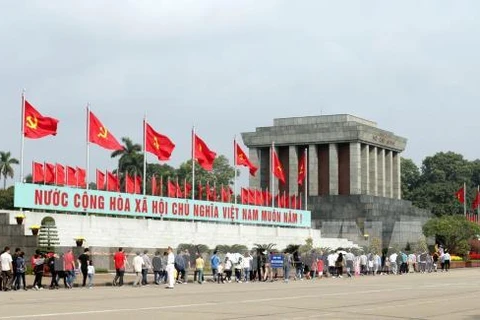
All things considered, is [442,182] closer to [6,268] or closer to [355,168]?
[355,168]

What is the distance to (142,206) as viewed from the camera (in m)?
56.8

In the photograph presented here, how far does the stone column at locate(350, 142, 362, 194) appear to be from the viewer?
91.3 meters

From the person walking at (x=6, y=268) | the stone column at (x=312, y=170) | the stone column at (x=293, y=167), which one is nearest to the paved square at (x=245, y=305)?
the person walking at (x=6, y=268)

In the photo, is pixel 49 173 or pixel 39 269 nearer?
pixel 39 269

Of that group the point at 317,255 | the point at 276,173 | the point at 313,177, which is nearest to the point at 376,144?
the point at 313,177

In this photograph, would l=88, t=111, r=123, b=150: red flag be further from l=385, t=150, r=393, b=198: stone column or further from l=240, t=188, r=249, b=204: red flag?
A: l=385, t=150, r=393, b=198: stone column

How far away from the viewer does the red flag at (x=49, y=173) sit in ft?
165

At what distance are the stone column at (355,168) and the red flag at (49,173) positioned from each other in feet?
152

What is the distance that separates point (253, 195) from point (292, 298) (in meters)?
45.8

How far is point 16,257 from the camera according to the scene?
32094mm

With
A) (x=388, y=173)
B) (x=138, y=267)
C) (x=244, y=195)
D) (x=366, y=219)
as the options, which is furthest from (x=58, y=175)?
(x=388, y=173)

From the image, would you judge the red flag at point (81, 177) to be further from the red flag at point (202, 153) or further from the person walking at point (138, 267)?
the person walking at point (138, 267)

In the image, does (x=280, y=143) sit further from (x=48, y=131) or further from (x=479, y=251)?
(x=48, y=131)

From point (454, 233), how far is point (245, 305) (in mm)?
58295
